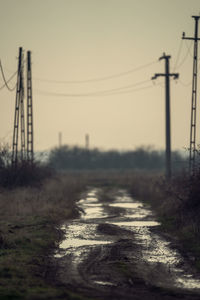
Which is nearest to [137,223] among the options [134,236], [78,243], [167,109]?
[134,236]

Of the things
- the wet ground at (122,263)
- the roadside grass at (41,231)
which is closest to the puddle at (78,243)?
the wet ground at (122,263)

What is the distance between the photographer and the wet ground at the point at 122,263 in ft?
35.3

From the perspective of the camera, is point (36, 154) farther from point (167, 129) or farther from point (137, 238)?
point (137, 238)

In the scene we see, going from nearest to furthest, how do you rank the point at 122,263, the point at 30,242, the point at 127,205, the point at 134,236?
the point at 122,263
the point at 30,242
the point at 134,236
the point at 127,205

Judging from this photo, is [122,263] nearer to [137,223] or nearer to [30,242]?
[30,242]

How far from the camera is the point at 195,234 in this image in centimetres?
1773

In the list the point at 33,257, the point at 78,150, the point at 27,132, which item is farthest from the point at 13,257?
the point at 78,150

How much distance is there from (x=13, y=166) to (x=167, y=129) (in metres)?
10.1

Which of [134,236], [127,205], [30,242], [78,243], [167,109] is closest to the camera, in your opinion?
[30,242]

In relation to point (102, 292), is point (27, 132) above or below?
above

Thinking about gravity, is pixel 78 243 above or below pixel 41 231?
below

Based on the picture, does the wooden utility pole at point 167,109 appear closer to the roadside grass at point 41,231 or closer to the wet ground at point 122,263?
the roadside grass at point 41,231

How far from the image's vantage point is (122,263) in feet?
44.8

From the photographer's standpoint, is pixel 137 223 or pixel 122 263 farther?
pixel 137 223
